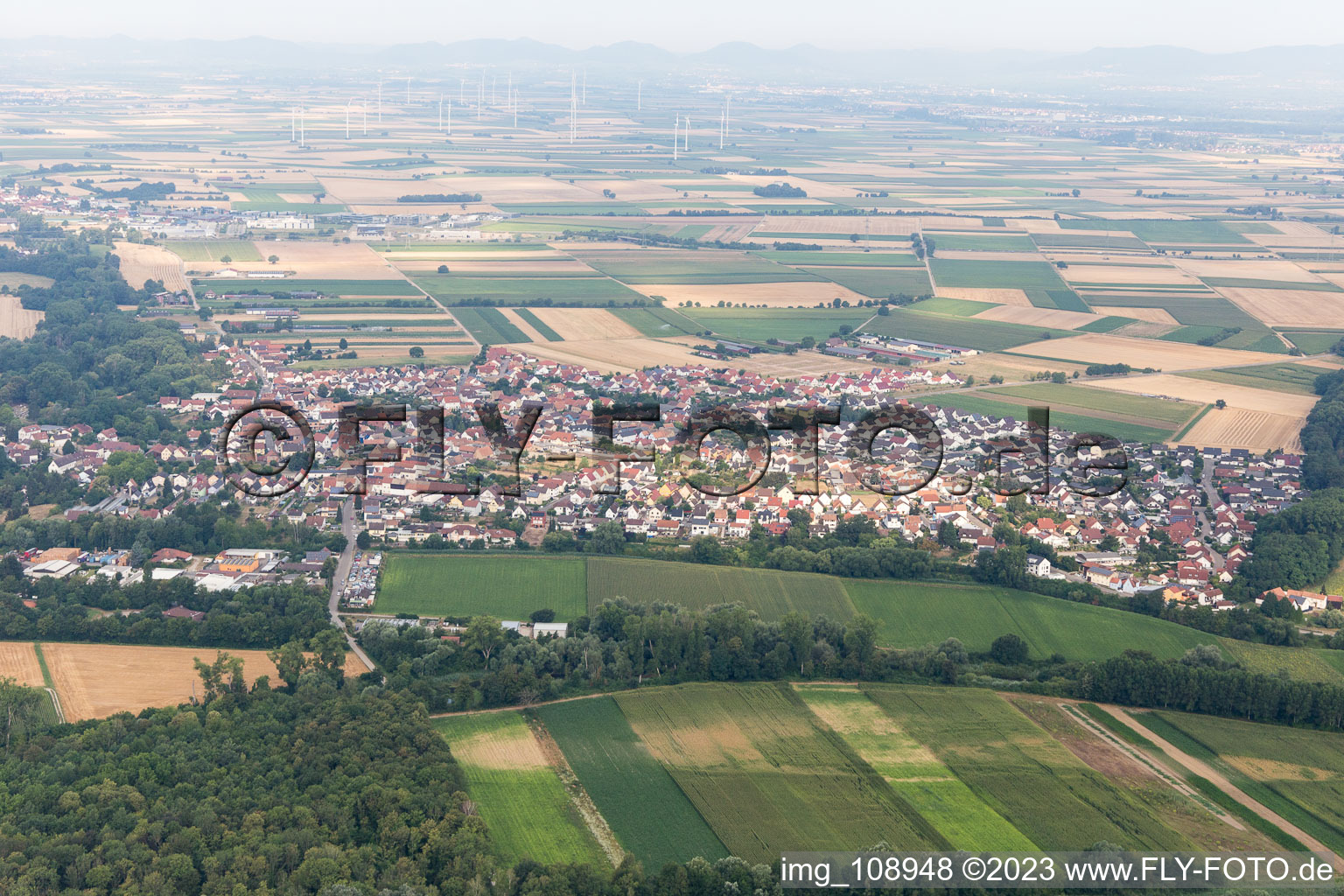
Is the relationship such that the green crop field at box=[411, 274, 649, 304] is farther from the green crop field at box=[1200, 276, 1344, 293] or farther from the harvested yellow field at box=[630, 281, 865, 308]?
the green crop field at box=[1200, 276, 1344, 293]

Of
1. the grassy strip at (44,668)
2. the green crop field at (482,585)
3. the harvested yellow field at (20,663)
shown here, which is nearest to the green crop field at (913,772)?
the green crop field at (482,585)

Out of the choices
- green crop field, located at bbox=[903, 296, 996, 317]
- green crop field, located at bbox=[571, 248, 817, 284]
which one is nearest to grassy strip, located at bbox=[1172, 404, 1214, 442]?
green crop field, located at bbox=[903, 296, 996, 317]

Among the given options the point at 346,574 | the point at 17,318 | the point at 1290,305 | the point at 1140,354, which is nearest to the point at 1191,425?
the point at 1140,354

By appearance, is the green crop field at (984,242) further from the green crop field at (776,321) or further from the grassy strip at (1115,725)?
the grassy strip at (1115,725)

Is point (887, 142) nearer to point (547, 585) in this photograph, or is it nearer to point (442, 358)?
point (442, 358)

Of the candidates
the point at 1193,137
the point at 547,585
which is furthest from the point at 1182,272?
the point at 1193,137

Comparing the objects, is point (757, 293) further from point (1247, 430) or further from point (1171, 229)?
point (1171, 229)
